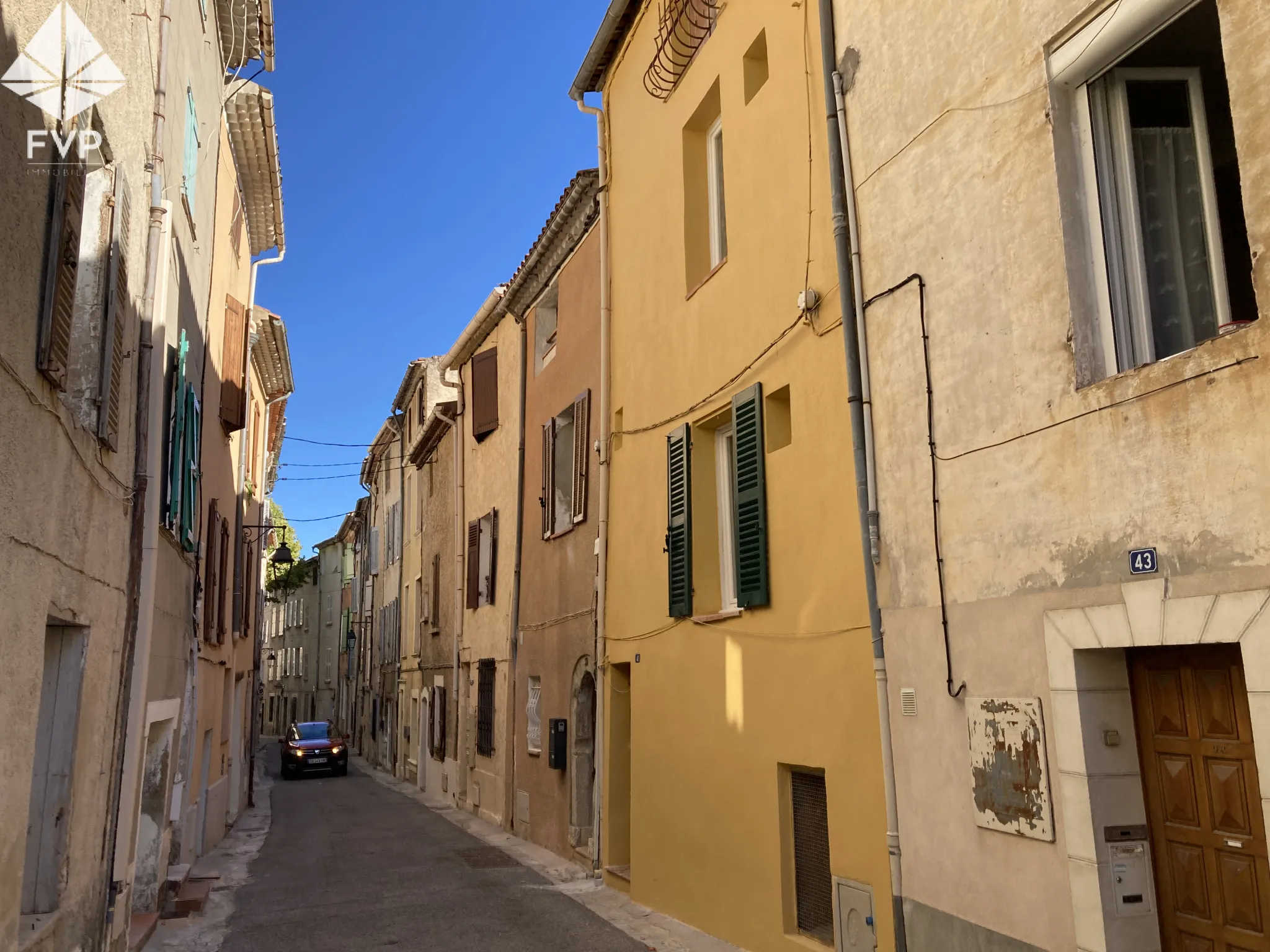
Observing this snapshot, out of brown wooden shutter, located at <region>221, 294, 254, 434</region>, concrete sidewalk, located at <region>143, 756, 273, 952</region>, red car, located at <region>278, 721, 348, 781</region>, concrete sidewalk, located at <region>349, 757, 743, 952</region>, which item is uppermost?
brown wooden shutter, located at <region>221, 294, 254, 434</region>

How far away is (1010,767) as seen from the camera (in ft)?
16.6

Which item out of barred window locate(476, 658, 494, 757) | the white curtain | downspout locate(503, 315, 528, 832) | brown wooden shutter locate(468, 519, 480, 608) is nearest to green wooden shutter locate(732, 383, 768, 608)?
the white curtain

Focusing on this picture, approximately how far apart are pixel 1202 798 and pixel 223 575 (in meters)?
13.2

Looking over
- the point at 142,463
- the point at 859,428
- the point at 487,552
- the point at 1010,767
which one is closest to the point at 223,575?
the point at 487,552

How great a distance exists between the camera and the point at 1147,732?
4.60 m

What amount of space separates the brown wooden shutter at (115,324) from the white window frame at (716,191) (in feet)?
15.8

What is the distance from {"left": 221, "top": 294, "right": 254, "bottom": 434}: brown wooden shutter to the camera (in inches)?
548

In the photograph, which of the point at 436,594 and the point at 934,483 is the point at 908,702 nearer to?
the point at 934,483

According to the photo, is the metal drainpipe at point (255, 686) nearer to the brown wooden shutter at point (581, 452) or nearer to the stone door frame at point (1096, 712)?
the brown wooden shutter at point (581, 452)

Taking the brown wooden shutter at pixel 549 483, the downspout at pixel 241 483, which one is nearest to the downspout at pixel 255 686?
the downspout at pixel 241 483

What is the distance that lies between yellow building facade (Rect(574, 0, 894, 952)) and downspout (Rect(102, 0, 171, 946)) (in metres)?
4.31

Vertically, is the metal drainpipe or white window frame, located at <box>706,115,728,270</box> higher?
white window frame, located at <box>706,115,728,270</box>

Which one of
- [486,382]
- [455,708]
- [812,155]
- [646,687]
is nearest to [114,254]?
[812,155]

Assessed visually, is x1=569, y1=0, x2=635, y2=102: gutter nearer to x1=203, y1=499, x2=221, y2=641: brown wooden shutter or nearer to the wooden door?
x1=203, y1=499, x2=221, y2=641: brown wooden shutter
